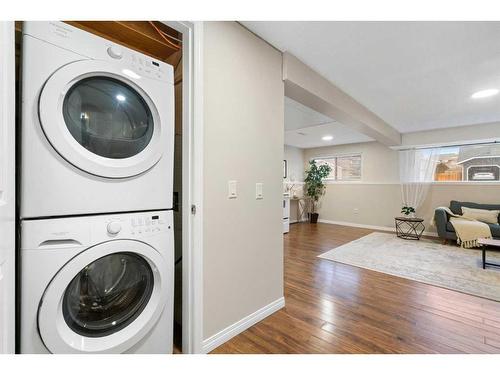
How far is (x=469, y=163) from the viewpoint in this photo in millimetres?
4715

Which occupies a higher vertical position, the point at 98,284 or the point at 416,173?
the point at 416,173

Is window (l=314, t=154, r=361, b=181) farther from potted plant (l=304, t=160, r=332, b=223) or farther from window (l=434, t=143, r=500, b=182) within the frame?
window (l=434, t=143, r=500, b=182)

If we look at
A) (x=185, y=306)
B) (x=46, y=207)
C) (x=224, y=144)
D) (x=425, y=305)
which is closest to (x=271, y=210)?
(x=224, y=144)

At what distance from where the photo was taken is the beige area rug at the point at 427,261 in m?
2.54

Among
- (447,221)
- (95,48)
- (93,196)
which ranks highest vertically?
(95,48)

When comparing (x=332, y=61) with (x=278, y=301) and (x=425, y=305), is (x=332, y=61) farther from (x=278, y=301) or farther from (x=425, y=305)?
(x=425, y=305)

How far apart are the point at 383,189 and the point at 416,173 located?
2.69 feet

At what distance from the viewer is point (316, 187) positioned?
6.54 meters

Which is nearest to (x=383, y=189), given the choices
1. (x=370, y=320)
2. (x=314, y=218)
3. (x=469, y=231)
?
(x=314, y=218)

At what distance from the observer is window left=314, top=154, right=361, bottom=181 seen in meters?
6.38

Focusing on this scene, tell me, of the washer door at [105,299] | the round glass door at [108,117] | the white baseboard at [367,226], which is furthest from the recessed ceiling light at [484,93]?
the washer door at [105,299]

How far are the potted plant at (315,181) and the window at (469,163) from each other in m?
2.47

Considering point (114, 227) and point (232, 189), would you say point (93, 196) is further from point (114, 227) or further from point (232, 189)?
point (232, 189)

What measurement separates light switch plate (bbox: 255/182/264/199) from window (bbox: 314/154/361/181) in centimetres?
533
